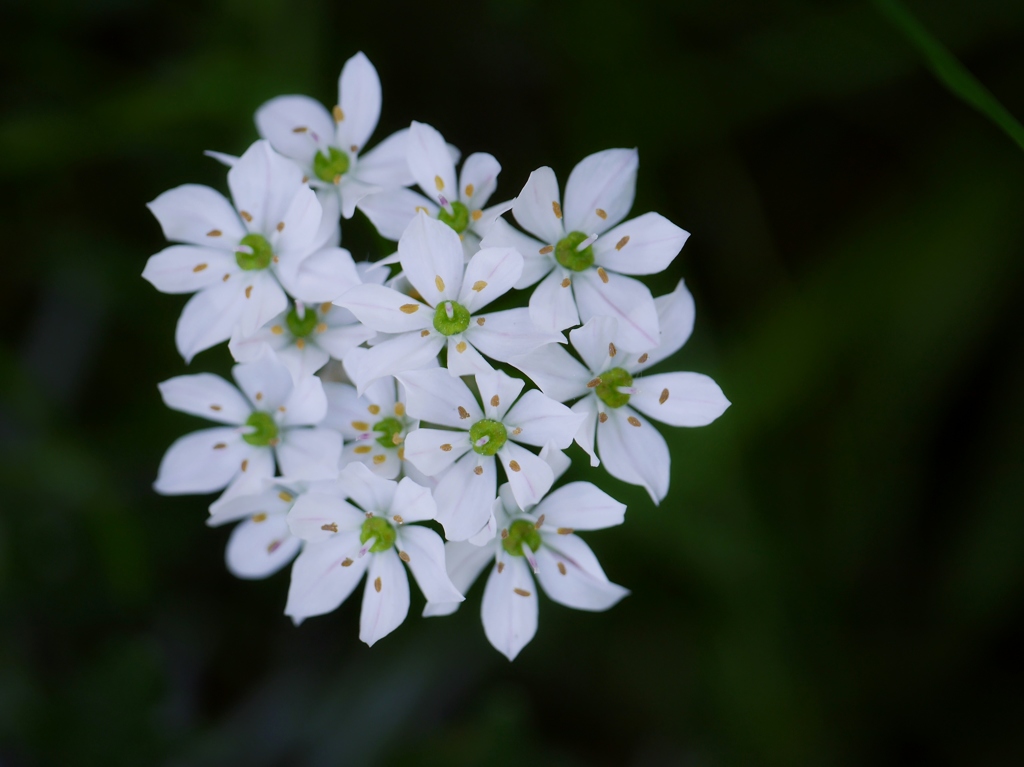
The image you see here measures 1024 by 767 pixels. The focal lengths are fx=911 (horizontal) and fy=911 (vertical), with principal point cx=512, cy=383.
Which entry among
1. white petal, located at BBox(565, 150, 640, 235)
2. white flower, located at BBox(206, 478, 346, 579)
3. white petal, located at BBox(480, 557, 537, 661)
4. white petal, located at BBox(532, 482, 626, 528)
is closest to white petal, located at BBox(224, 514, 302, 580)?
white flower, located at BBox(206, 478, 346, 579)

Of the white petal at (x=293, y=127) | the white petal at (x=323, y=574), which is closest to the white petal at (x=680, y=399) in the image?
the white petal at (x=323, y=574)

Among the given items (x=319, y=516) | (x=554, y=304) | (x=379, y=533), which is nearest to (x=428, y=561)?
(x=379, y=533)

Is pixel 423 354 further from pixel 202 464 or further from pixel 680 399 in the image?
pixel 202 464

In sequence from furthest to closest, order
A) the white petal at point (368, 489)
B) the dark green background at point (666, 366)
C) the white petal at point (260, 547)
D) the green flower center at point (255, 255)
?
the dark green background at point (666, 366) → the white petal at point (260, 547) → the green flower center at point (255, 255) → the white petal at point (368, 489)

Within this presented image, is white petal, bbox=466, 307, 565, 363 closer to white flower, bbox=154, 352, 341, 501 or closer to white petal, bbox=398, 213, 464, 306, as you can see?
white petal, bbox=398, 213, 464, 306

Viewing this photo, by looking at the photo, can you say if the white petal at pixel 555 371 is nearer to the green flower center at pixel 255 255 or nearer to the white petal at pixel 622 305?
the white petal at pixel 622 305

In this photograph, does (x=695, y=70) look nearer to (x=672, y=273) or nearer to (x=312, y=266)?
(x=672, y=273)
